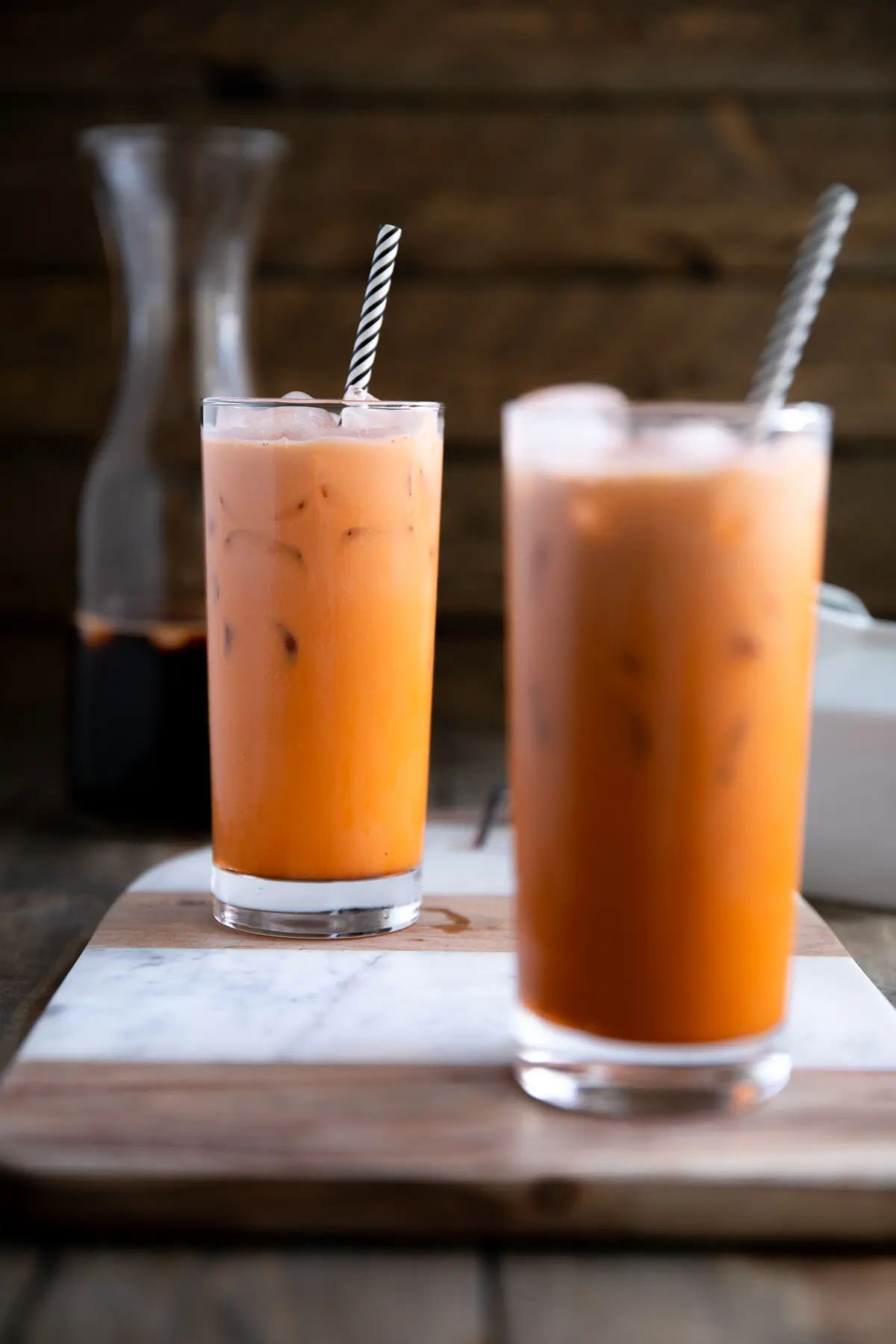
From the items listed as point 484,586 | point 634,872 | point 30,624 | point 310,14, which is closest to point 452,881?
point 634,872

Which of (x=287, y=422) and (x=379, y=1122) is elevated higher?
(x=287, y=422)

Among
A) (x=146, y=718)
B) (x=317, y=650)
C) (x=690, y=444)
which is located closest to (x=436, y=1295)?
(x=690, y=444)

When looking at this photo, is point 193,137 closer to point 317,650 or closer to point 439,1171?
point 317,650

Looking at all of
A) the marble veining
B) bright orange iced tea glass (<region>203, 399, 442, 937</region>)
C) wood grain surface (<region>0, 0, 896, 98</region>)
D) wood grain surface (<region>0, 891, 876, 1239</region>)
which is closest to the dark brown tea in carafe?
bright orange iced tea glass (<region>203, 399, 442, 937</region>)

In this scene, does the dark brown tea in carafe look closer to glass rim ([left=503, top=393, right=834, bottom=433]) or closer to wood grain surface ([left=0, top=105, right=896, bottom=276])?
glass rim ([left=503, top=393, right=834, bottom=433])

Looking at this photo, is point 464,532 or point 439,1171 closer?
point 439,1171

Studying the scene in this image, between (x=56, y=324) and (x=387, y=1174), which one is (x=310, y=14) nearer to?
(x=56, y=324)

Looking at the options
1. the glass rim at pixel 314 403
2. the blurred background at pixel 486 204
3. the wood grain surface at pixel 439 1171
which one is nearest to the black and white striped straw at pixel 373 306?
the glass rim at pixel 314 403
